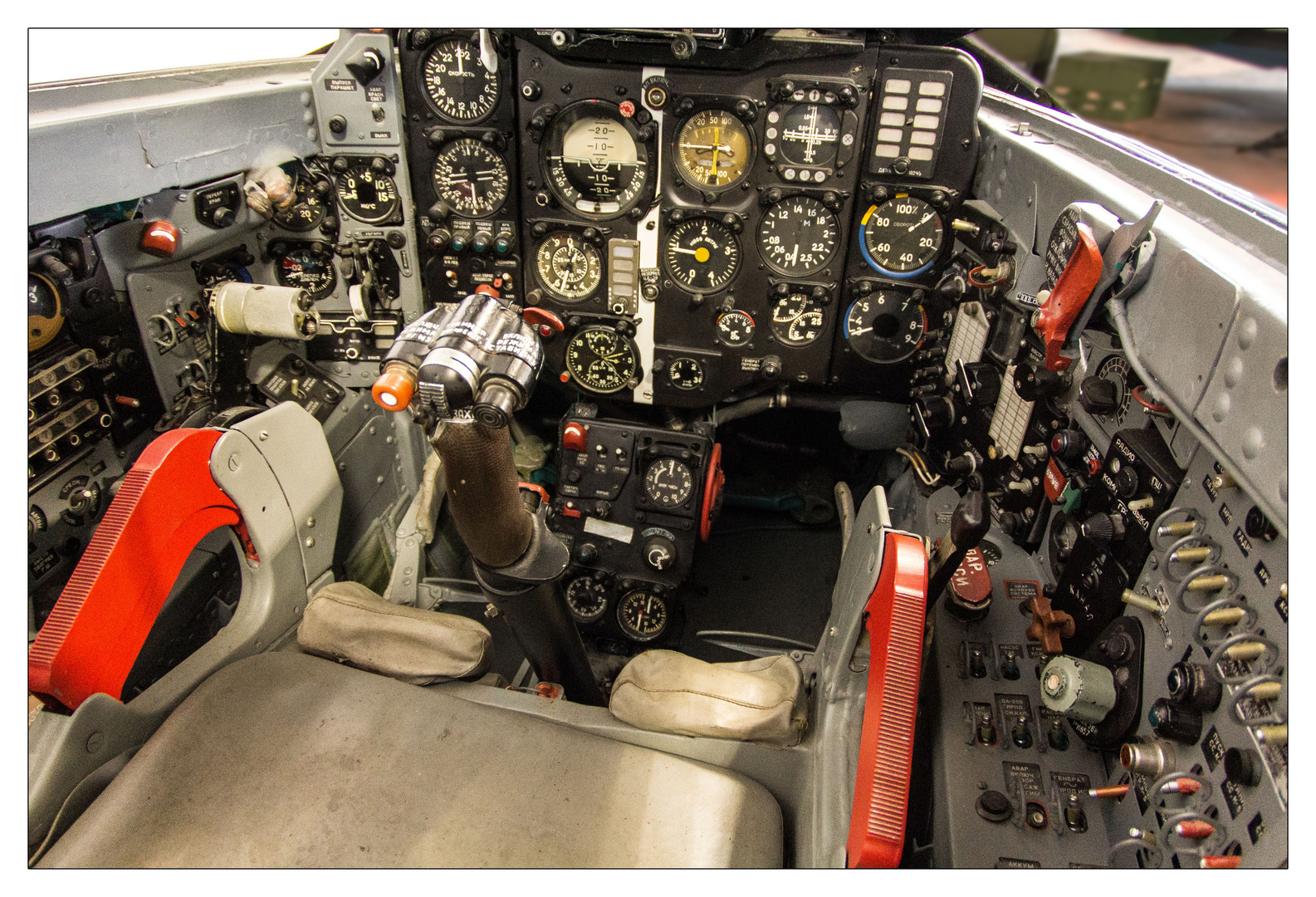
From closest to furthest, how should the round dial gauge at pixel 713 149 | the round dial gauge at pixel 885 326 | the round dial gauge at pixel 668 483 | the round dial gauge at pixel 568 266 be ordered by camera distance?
the round dial gauge at pixel 713 149 → the round dial gauge at pixel 885 326 → the round dial gauge at pixel 568 266 → the round dial gauge at pixel 668 483

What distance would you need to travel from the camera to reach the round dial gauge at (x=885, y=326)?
3243 millimetres

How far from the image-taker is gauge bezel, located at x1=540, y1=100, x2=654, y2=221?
120 inches

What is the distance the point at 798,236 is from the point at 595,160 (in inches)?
A: 37.7

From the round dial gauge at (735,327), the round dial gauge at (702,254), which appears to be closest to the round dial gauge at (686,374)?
the round dial gauge at (735,327)

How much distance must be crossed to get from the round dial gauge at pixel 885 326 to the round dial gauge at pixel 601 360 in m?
1.07

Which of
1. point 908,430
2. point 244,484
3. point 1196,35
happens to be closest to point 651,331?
point 908,430

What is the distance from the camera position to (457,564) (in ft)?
12.4

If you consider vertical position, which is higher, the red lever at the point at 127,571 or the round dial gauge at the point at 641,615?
the red lever at the point at 127,571

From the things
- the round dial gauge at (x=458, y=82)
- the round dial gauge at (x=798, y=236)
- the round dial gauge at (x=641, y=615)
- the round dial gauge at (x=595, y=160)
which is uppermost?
the round dial gauge at (x=458, y=82)

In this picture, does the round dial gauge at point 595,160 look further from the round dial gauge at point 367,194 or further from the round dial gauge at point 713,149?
the round dial gauge at point 367,194

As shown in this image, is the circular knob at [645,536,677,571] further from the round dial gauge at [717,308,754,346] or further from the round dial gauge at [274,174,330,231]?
the round dial gauge at [274,174,330,231]

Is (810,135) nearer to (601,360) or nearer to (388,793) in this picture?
(601,360)

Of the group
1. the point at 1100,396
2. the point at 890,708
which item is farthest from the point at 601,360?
the point at 890,708

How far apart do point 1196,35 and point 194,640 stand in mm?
4565
